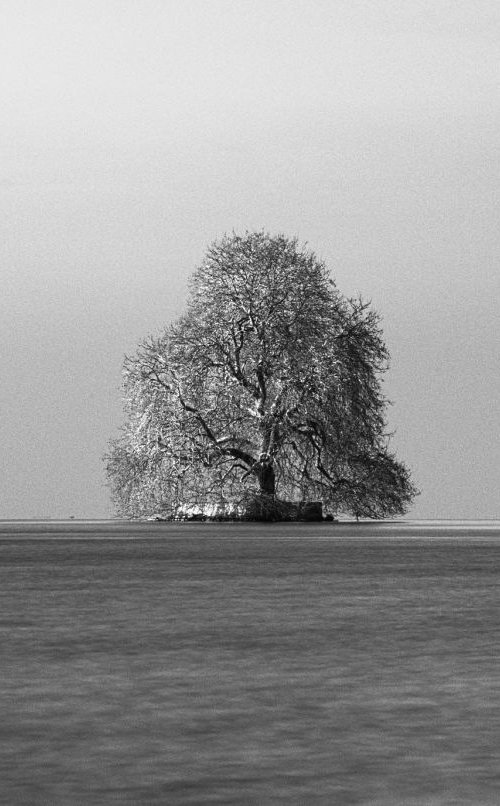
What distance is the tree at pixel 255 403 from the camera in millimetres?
47719

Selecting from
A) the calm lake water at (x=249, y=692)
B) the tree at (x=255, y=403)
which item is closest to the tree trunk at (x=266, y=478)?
the tree at (x=255, y=403)

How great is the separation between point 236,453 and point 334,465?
2.91m

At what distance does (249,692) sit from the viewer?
21.5 feet

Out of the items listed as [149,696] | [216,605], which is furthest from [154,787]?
[216,605]

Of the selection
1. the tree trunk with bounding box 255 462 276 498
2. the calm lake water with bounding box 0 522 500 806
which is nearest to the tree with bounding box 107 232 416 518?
the tree trunk with bounding box 255 462 276 498

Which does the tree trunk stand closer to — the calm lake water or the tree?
the tree

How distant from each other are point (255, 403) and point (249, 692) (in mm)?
42305

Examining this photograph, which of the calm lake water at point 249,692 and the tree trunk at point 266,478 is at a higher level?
the tree trunk at point 266,478

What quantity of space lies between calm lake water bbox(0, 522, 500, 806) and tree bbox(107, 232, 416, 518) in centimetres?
3319

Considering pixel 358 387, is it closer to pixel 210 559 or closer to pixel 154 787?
pixel 210 559

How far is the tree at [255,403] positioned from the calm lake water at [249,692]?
3319 centimetres

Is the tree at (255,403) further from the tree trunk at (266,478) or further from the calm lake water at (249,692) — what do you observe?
the calm lake water at (249,692)

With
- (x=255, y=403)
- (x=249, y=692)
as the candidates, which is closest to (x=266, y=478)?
(x=255, y=403)

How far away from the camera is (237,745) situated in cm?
516
